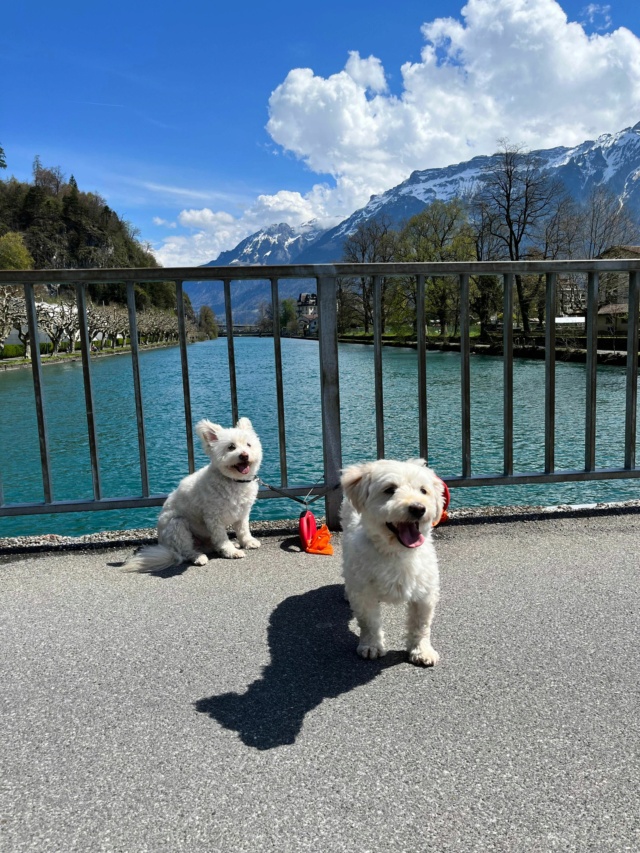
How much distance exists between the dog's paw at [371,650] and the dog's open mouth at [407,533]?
1.46 feet

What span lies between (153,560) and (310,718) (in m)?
1.79

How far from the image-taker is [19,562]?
12.2 ft

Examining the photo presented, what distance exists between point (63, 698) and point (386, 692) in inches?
45.7

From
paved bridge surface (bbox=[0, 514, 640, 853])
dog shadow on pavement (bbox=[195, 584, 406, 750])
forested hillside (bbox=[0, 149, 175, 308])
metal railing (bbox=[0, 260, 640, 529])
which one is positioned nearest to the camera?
paved bridge surface (bbox=[0, 514, 640, 853])

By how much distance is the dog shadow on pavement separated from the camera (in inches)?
79.8

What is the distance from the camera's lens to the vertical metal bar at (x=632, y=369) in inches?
173

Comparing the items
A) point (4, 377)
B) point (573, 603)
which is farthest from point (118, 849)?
point (4, 377)

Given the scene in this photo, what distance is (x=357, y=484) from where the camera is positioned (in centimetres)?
259

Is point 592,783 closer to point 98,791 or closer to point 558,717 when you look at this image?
point 558,717

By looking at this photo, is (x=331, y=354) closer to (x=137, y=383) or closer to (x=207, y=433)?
(x=207, y=433)

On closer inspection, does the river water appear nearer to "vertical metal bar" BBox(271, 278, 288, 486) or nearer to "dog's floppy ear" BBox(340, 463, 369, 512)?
"vertical metal bar" BBox(271, 278, 288, 486)

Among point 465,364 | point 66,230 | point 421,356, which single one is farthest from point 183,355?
point 66,230

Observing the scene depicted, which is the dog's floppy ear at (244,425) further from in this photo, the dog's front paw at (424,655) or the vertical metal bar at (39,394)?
the dog's front paw at (424,655)

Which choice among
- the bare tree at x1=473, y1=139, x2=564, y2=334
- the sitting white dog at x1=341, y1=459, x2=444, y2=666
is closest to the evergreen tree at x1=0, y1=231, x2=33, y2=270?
the bare tree at x1=473, y1=139, x2=564, y2=334
